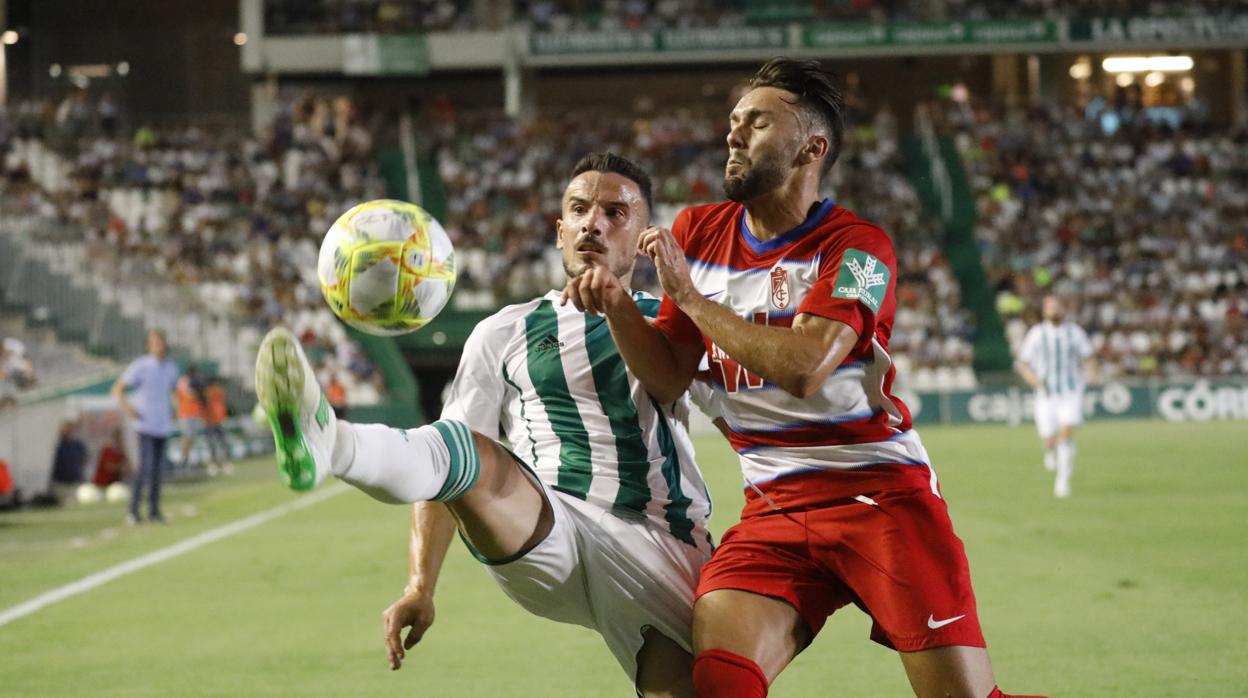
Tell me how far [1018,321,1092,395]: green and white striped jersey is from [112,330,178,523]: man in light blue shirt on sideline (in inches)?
380

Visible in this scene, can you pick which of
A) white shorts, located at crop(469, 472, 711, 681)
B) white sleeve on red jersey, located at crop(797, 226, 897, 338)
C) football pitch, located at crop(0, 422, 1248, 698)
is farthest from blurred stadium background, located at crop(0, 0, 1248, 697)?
white sleeve on red jersey, located at crop(797, 226, 897, 338)

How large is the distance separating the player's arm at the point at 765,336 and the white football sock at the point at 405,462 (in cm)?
72

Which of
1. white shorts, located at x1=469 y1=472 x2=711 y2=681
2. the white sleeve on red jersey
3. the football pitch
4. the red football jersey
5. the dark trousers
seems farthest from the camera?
the dark trousers

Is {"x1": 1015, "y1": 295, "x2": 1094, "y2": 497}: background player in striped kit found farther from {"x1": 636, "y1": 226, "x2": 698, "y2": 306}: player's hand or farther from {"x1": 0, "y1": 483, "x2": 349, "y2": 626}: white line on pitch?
{"x1": 636, "y1": 226, "x2": 698, "y2": 306}: player's hand

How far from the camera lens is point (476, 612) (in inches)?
368

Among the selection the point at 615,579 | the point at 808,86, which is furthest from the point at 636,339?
the point at 808,86

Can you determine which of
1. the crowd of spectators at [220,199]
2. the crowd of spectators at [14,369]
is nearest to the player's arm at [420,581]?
the crowd of spectators at [14,369]

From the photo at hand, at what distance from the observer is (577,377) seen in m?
4.76

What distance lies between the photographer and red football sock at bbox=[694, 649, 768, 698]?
4.05 metres

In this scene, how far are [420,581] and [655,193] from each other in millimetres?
29258

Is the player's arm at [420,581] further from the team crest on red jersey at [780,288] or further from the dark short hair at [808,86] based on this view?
the dark short hair at [808,86]

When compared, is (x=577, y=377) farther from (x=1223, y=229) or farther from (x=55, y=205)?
(x=1223, y=229)

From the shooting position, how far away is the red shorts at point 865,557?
4.11 m

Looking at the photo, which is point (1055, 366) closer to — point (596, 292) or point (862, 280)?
point (862, 280)
